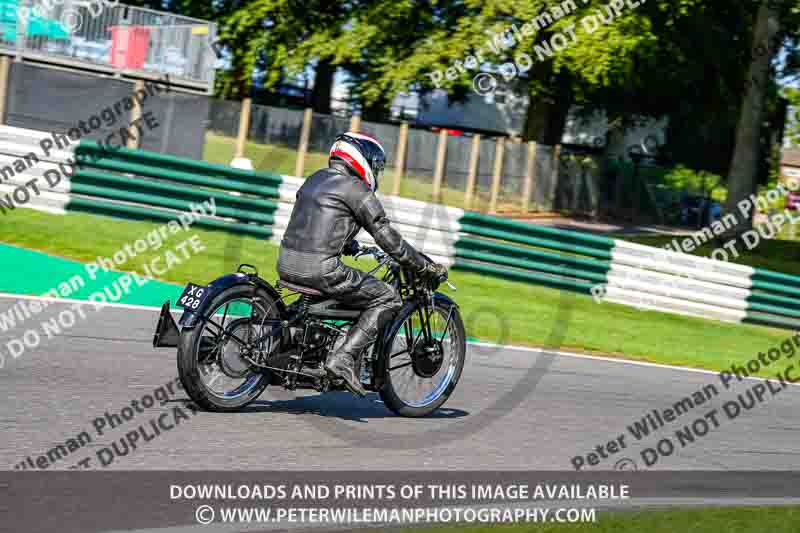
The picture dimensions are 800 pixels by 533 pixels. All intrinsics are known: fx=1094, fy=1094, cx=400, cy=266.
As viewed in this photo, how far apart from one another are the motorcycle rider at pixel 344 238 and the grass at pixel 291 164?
15.3 metres

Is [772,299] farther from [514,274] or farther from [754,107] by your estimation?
[754,107]

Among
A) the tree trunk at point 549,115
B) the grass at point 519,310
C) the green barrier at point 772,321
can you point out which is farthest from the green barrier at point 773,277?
the tree trunk at point 549,115

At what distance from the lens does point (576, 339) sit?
12977mm

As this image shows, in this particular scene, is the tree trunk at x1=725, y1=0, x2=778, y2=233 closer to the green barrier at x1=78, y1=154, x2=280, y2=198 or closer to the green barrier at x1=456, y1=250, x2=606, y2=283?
the green barrier at x1=456, y1=250, x2=606, y2=283

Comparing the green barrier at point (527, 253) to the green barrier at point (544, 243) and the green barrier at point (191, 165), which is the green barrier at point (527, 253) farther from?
the green barrier at point (191, 165)

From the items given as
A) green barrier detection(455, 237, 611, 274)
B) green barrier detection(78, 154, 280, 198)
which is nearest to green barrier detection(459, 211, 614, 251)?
green barrier detection(455, 237, 611, 274)

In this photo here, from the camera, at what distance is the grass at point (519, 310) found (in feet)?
41.9

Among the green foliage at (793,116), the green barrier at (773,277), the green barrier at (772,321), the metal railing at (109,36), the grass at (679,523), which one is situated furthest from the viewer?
the green foliage at (793,116)

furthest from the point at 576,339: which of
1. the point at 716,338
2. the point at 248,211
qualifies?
the point at 248,211

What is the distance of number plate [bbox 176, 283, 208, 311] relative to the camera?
255 inches

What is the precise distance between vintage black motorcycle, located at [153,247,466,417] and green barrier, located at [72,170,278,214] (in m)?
8.24

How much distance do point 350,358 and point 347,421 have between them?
0.50 m

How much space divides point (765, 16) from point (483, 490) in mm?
20188

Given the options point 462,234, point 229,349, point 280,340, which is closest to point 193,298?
point 229,349
